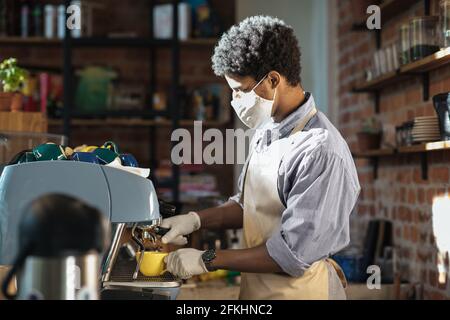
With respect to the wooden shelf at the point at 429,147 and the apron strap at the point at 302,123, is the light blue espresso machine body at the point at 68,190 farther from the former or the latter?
the wooden shelf at the point at 429,147

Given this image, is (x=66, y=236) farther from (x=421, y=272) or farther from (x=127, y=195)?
(x=421, y=272)

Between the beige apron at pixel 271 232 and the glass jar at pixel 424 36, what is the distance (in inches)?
35.3

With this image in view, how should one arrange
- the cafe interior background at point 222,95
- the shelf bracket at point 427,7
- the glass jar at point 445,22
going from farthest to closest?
1. the cafe interior background at point 222,95
2. the shelf bracket at point 427,7
3. the glass jar at point 445,22

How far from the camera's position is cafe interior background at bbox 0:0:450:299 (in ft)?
10.2

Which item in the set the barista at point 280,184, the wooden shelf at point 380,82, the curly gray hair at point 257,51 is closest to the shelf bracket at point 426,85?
the wooden shelf at point 380,82

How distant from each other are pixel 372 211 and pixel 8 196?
2540 millimetres

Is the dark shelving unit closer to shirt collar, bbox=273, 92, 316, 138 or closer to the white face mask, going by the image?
the white face mask

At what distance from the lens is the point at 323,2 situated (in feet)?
15.0

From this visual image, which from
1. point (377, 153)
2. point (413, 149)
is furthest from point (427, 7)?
point (377, 153)

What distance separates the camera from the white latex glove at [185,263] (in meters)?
1.87

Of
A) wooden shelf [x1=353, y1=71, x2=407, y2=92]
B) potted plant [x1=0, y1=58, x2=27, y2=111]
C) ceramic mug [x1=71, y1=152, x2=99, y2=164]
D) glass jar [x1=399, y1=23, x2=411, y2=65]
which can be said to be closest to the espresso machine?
ceramic mug [x1=71, y1=152, x2=99, y2=164]

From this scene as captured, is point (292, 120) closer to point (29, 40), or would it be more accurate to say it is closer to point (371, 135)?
point (371, 135)

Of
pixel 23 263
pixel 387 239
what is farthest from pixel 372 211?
pixel 23 263

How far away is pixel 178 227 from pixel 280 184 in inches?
13.3
